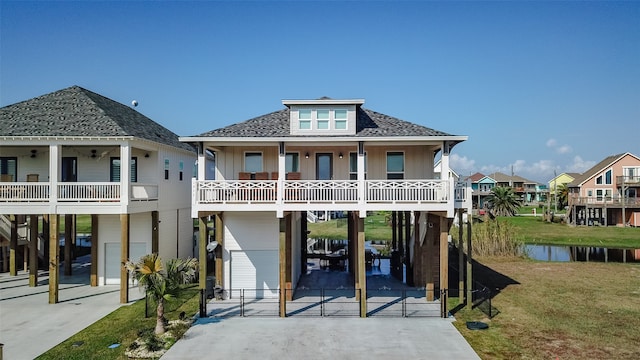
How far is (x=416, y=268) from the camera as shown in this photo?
60.8 feet

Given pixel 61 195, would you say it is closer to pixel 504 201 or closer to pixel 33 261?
pixel 33 261

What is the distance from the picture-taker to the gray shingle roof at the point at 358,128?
15688 mm

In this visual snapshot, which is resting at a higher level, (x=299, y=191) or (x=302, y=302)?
(x=299, y=191)

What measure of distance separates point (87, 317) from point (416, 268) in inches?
547

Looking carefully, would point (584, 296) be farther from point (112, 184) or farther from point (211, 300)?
point (112, 184)

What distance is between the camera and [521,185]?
288ft

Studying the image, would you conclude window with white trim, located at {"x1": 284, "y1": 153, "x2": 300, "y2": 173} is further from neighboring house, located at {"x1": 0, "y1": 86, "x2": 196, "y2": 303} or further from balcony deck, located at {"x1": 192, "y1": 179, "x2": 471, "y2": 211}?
neighboring house, located at {"x1": 0, "y1": 86, "x2": 196, "y2": 303}

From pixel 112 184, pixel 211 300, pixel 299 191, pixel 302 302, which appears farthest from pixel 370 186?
pixel 112 184

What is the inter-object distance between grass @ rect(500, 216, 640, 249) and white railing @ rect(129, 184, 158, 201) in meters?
28.8

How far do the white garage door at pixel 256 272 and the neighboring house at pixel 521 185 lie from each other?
75.4m

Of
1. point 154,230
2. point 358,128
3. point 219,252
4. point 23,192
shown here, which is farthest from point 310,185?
point 23,192

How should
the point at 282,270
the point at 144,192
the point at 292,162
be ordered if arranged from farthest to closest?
the point at 144,192 → the point at 292,162 → the point at 282,270

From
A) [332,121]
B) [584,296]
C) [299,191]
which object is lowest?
[584,296]

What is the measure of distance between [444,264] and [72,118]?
693 inches
